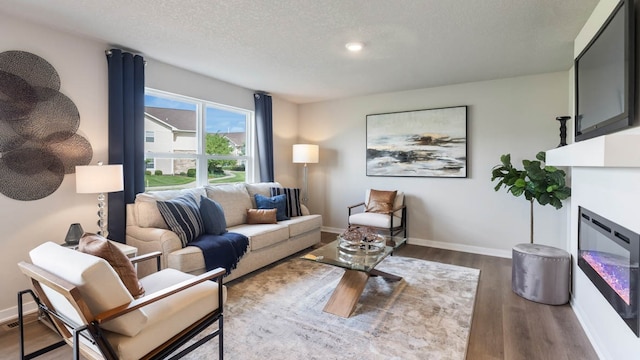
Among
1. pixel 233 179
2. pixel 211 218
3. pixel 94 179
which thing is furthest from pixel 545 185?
pixel 94 179

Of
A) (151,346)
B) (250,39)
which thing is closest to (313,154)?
(250,39)

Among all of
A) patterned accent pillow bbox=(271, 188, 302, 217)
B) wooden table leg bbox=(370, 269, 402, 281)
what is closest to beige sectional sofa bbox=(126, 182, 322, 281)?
patterned accent pillow bbox=(271, 188, 302, 217)

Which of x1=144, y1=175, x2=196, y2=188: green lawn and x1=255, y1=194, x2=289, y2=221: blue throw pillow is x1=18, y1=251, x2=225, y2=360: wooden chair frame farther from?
x1=255, y1=194, x2=289, y2=221: blue throw pillow

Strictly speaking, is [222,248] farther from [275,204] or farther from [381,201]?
[381,201]

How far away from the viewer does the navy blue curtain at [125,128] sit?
9.78 ft

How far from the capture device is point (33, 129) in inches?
98.7

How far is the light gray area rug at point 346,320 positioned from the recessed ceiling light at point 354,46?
2.37 m

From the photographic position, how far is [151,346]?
1.49 metres

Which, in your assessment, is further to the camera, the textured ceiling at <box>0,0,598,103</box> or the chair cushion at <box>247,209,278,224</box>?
the chair cushion at <box>247,209,278,224</box>

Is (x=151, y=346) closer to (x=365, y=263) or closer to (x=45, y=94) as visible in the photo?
(x=365, y=263)

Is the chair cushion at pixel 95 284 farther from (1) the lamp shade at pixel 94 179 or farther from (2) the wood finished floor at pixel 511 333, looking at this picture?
(1) the lamp shade at pixel 94 179

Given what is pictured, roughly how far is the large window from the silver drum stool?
12.5ft

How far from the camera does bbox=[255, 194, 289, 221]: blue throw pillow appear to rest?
13.4ft

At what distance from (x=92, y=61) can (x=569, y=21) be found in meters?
4.21
